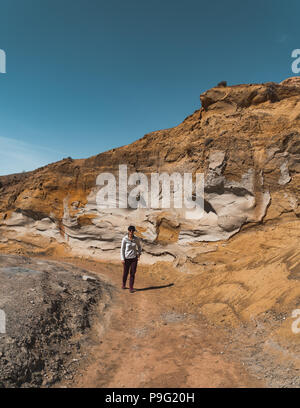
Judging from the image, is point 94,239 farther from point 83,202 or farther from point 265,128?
point 265,128

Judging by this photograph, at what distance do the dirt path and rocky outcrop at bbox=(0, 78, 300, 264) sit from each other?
10.9 feet

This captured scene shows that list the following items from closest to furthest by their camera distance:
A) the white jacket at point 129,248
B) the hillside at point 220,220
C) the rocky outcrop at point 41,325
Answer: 1. the rocky outcrop at point 41,325
2. the hillside at point 220,220
3. the white jacket at point 129,248

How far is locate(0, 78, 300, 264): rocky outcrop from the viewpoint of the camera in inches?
278

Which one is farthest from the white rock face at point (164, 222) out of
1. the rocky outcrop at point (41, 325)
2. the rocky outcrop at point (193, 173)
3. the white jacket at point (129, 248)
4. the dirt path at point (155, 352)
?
the rocky outcrop at point (41, 325)

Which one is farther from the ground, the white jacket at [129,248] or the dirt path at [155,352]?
the white jacket at [129,248]

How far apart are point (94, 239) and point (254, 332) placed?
7927mm

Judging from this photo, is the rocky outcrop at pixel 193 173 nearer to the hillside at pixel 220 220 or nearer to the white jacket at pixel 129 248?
the hillside at pixel 220 220

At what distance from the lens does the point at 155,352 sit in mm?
3451

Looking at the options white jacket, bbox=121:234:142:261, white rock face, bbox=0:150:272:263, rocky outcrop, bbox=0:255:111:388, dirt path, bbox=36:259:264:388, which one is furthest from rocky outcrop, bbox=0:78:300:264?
rocky outcrop, bbox=0:255:111:388

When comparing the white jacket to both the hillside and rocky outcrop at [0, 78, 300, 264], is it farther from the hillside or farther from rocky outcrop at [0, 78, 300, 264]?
rocky outcrop at [0, 78, 300, 264]

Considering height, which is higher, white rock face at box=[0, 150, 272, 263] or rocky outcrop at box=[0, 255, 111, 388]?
white rock face at box=[0, 150, 272, 263]

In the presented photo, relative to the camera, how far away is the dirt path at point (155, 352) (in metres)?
2.83

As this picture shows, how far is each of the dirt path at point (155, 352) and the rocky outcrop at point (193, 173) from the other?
331 centimetres

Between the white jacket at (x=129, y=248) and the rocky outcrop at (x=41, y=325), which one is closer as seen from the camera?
the rocky outcrop at (x=41, y=325)
